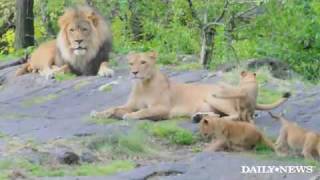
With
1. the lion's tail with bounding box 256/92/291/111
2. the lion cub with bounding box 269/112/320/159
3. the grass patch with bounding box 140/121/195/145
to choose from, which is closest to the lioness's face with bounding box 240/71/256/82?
the lion's tail with bounding box 256/92/291/111

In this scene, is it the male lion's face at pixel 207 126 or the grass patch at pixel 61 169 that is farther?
the male lion's face at pixel 207 126

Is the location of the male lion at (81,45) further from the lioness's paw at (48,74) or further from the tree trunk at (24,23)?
the tree trunk at (24,23)

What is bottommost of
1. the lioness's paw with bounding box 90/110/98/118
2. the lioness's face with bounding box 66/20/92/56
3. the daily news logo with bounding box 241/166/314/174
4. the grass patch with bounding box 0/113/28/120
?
the grass patch with bounding box 0/113/28/120

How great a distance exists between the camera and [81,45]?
12.4 metres

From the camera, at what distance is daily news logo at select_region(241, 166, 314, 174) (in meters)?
6.73

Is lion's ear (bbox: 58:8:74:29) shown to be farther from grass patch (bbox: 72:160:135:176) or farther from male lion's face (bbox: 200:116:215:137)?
grass patch (bbox: 72:160:135:176)

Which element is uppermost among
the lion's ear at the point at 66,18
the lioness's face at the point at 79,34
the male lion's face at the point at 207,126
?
the lion's ear at the point at 66,18

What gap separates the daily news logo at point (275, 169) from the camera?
6.73m

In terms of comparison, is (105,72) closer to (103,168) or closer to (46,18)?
(103,168)

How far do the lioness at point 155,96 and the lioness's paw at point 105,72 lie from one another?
2.45 m

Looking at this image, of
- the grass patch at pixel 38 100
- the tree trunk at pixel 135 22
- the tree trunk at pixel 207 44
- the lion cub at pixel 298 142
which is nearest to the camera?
the lion cub at pixel 298 142

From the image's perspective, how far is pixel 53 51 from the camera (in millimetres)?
13336

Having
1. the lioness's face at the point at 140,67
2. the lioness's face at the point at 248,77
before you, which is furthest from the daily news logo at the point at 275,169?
the lioness's face at the point at 140,67

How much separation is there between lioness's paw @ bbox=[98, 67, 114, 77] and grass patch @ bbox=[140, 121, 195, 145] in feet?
10.1
